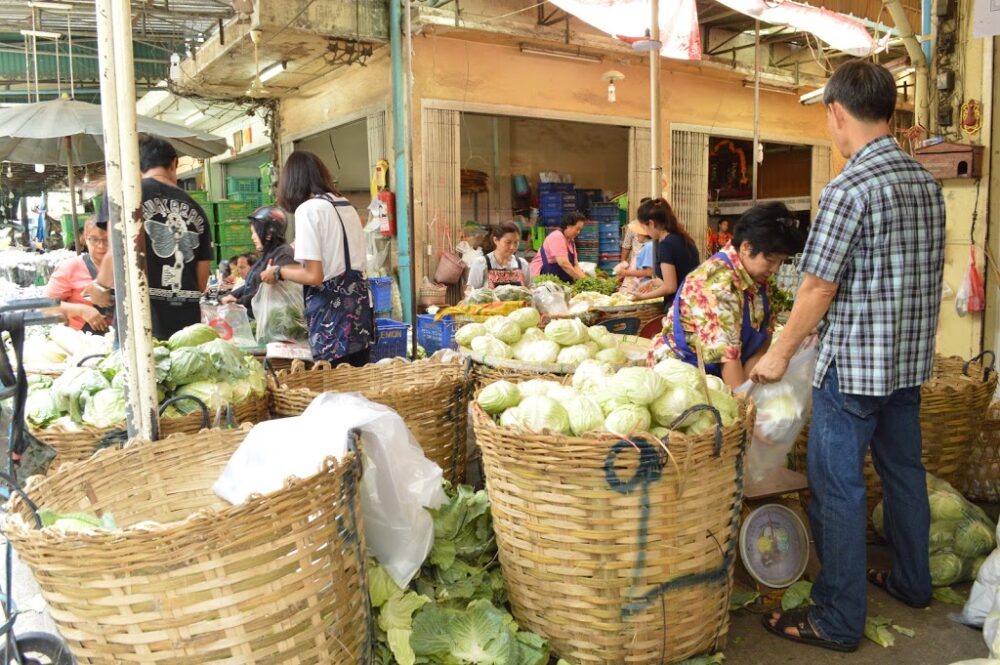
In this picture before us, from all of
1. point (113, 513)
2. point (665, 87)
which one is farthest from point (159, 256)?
point (665, 87)

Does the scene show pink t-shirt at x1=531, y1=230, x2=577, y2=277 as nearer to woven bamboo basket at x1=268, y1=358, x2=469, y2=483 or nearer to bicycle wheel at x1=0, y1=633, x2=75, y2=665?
woven bamboo basket at x1=268, y1=358, x2=469, y2=483

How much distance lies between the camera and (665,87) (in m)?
12.8

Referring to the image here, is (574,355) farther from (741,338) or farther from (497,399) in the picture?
(497,399)

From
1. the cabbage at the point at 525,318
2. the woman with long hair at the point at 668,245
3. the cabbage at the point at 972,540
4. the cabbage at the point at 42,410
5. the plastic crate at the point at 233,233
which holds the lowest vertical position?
the cabbage at the point at 972,540

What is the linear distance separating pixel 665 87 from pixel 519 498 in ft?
37.9

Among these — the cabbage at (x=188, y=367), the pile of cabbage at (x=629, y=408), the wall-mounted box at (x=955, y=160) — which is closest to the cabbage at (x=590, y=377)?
the pile of cabbage at (x=629, y=408)

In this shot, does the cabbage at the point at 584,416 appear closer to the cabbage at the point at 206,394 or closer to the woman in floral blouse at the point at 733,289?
the woman in floral blouse at the point at 733,289

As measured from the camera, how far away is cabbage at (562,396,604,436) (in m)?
2.59

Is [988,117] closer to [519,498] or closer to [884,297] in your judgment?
[884,297]

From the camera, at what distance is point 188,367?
318 cm

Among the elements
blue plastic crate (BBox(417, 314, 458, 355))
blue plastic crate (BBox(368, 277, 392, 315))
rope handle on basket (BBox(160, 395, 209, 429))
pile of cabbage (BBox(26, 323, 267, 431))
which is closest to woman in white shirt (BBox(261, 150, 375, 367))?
pile of cabbage (BBox(26, 323, 267, 431))

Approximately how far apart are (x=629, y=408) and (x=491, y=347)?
1.79m

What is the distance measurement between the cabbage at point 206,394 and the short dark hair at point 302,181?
56.3 inches

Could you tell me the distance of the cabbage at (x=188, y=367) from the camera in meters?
3.18
